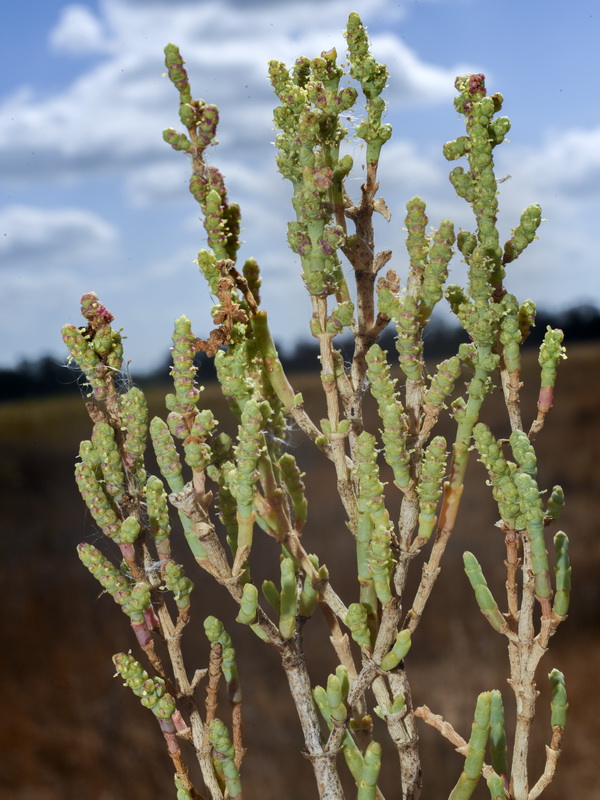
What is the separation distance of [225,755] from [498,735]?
0.24m

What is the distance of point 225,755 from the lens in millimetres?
681

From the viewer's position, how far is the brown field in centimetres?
181

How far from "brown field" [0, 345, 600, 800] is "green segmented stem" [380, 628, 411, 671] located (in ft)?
4.23

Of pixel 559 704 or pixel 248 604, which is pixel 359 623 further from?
pixel 559 704

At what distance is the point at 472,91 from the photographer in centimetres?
65

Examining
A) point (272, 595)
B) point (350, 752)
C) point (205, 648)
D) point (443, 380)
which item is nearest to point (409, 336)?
point (443, 380)

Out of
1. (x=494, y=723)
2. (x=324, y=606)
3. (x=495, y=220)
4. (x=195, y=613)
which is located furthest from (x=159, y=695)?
(x=195, y=613)

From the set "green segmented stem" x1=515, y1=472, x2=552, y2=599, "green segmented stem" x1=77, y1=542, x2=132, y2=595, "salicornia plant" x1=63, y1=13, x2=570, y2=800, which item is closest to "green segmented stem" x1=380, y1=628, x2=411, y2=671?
"salicornia plant" x1=63, y1=13, x2=570, y2=800

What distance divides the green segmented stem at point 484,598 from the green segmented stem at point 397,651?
7 centimetres

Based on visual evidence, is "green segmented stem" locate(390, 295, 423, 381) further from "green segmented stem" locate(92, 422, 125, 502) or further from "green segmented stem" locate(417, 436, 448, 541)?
"green segmented stem" locate(92, 422, 125, 502)

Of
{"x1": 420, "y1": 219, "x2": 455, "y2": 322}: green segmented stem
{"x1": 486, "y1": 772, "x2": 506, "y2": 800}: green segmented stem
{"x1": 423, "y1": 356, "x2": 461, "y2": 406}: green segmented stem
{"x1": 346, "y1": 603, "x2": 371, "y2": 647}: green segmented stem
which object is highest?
{"x1": 420, "y1": 219, "x2": 455, "y2": 322}: green segmented stem

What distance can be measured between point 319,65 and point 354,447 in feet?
0.99

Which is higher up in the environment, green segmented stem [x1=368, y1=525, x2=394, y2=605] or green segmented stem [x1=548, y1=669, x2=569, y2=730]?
green segmented stem [x1=368, y1=525, x2=394, y2=605]

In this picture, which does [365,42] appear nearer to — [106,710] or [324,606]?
[324,606]
